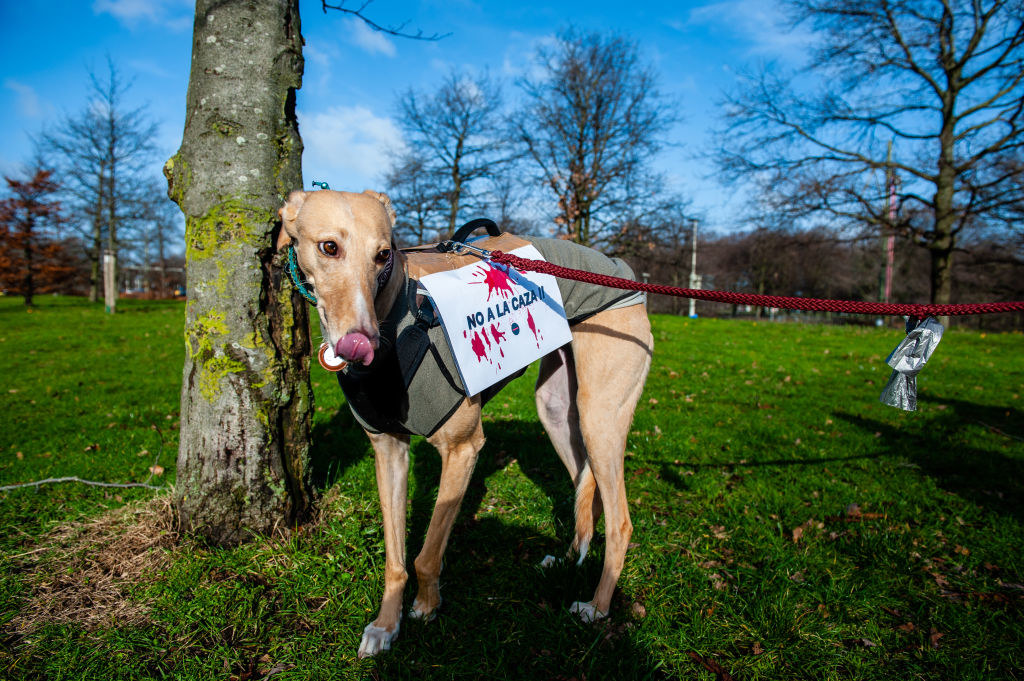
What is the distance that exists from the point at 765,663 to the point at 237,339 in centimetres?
316

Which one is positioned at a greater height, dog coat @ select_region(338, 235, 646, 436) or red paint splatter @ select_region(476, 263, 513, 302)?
red paint splatter @ select_region(476, 263, 513, 302)

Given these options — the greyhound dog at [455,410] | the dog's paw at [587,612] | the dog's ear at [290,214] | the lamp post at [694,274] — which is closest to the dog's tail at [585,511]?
the greyhound dog at [455,410]

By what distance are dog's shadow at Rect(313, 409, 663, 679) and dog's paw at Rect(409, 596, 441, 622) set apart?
0.09ft

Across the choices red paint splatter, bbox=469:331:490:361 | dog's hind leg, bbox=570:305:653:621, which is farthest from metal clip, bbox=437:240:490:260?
dog's hind leg, bbox=570:305:653:621

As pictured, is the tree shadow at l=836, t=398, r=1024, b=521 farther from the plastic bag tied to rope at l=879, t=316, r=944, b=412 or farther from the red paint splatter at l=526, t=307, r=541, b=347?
the red paint splatter at l=526, t=307, r=541, b=347

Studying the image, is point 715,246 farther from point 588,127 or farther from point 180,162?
point 180,162

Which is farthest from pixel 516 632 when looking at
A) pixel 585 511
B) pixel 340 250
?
pixel 340 250

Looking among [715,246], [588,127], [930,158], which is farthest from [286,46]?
[715,246]

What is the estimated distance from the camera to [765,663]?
2316mm

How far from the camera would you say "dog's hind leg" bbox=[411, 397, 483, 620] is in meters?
2.49

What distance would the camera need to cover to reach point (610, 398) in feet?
9.41

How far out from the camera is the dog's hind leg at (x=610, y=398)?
2784 mm

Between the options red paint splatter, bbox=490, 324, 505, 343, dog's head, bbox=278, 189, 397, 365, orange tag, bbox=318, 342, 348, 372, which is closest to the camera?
dog's head, bbox=278, 189, 397, 365

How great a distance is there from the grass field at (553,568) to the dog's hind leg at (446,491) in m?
0.17
